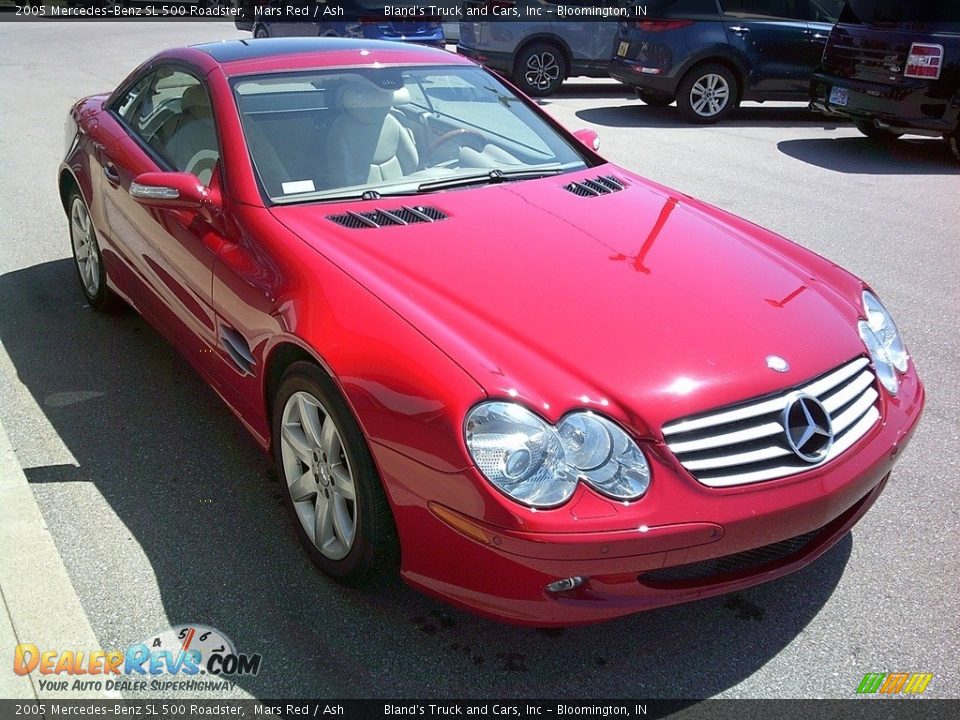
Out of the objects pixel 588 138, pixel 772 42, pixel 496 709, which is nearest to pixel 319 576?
pixel 496 709

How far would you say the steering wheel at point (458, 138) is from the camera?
154 inches

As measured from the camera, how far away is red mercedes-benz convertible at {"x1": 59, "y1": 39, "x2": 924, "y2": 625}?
242cm

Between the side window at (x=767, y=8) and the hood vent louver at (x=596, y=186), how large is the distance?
8.62 m

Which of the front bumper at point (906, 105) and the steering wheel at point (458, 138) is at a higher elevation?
the steering wheel at point (458, 138)

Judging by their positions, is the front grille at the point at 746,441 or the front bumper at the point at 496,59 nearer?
the front grille at the point at 746,441

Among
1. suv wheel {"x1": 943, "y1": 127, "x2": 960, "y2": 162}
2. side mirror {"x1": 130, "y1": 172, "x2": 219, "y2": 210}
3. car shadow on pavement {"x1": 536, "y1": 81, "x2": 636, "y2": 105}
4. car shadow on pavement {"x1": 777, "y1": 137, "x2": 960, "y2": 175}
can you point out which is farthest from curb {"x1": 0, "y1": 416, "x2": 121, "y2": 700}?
car shadow on pavement {"x1": 536, "y1": 81, "x2": 636, "y2": 105}

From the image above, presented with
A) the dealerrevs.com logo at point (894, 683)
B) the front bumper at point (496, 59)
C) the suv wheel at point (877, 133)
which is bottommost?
the dealerrevs.com logo at point (894, 683)

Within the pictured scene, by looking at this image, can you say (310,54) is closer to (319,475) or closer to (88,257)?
(88,257)

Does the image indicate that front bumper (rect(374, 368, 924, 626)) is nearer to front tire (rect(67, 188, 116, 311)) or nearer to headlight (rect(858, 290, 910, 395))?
headlight (rect(858, 290, 910, 395))

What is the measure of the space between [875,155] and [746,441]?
8404mm

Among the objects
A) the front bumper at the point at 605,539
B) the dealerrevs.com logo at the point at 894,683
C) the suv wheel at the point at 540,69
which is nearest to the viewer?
the front bumper at the point at 605,539

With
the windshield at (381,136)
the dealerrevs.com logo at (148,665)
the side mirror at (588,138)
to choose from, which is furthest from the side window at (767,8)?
the dealerrevs.com logo at (148,665)

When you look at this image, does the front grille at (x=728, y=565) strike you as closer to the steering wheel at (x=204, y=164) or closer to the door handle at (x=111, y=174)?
the steering wheel at (x=204, y=164)

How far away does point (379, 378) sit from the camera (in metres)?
2.59
